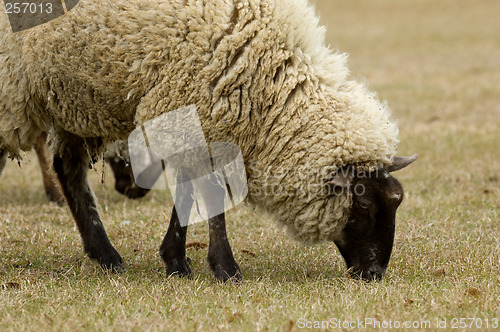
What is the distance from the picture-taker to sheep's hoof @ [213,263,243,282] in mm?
4949

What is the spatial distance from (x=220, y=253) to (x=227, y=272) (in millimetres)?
147

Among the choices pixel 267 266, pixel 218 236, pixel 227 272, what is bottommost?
pixel 267 266

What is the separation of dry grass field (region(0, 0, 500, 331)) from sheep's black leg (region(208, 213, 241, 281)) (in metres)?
0.12

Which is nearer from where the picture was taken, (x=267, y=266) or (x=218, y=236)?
(x=218, y=236)

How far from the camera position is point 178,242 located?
530 centimetres

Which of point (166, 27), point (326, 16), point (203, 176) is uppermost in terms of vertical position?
point (326, 16)

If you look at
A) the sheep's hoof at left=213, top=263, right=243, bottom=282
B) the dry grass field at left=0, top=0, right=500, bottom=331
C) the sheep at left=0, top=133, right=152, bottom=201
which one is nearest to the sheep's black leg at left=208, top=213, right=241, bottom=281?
the sheep's hoof at left=213, top=263, right=243, bottom=282

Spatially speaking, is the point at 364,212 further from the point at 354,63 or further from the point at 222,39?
the point at 354,63

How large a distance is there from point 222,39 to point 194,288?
1.69m

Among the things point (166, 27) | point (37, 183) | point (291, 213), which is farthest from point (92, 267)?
point (37, 183)

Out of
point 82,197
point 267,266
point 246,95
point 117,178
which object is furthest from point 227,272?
point 117,178

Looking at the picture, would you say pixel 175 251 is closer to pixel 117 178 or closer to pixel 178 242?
pixel 178 242

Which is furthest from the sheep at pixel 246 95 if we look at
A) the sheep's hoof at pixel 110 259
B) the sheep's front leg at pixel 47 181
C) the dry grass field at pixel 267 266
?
the sheep's front leg at pixel 47 181

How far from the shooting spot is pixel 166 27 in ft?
15.1
